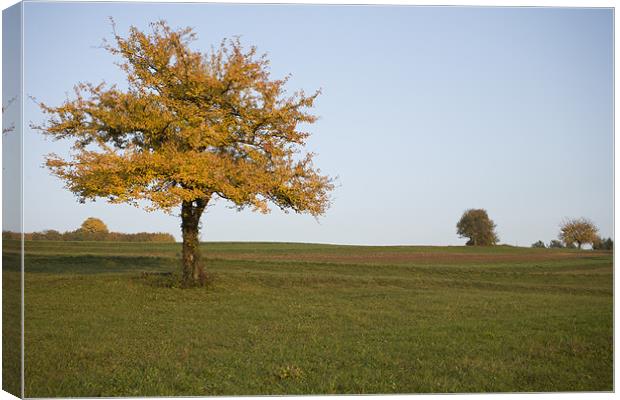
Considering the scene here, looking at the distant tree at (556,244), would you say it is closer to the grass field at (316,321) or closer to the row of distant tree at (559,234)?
the row of distant tree at (559,234)

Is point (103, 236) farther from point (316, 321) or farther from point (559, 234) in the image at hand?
point (559, 234)

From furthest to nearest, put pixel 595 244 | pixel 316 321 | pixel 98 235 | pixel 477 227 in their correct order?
1. pixel 98 235
2. pixel 316 321
3. pixel 477 227
4. pixel 595 244

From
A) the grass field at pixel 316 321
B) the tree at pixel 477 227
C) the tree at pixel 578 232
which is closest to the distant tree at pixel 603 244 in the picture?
the tree at pixel 578 232

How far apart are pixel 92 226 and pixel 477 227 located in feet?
36.4

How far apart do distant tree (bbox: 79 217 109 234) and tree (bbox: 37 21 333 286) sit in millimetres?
945

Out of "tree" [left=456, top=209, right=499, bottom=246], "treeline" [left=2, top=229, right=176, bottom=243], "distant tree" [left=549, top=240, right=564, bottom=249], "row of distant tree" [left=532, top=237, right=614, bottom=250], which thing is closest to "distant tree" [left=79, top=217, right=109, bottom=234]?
"treeline" [left=2, top=229, right=176, bottom=243]

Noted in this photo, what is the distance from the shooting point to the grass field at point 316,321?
1174 cm

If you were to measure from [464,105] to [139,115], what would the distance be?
30.6 ft

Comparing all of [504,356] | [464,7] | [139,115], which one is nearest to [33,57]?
[139,115]

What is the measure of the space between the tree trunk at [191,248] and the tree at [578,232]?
34.6 feet

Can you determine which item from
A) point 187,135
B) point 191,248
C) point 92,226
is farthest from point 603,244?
point 92,226

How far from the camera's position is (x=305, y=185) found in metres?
19.4

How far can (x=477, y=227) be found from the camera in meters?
15.9

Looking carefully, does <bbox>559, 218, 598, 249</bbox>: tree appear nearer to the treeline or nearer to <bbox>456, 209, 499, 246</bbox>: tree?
<bbox>456, 209, 499, 246</bbox>: tree
